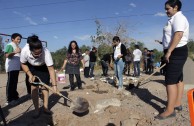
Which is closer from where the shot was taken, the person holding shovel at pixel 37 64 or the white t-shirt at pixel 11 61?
the person holding shovel at pixel 37 64

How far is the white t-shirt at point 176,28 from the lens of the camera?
407 centimetres

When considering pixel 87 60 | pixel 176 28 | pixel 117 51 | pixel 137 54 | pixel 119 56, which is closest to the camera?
pixel 176 28

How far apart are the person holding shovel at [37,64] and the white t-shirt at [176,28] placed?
6.72 ft

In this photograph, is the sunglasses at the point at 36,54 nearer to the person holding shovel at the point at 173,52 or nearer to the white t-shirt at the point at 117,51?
the person holding shovel at the point at 173,52

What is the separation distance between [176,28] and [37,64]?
8.23ft

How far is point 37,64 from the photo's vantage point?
4832 mm

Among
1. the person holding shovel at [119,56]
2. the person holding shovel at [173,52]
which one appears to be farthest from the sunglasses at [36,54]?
the person holding shovel at [119,56]

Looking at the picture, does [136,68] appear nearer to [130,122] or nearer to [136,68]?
[136,68]

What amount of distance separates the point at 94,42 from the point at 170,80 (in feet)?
78.1

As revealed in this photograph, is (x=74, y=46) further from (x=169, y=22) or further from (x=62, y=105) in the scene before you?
(x=169, y=22)

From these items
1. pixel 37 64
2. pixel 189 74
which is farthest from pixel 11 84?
pixel 189 74

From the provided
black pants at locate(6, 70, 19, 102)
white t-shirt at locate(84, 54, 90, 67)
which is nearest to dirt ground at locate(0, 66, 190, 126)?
black pants at locate(6, 70, 19, 102)

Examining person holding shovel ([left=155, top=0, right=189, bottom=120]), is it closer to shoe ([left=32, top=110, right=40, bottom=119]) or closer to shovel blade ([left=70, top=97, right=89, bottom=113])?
shovel blade ([left=70, top=97, right=89, bottom=113])

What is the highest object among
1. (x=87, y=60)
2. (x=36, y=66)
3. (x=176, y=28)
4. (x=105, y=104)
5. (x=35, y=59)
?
(x=176, y=28)
